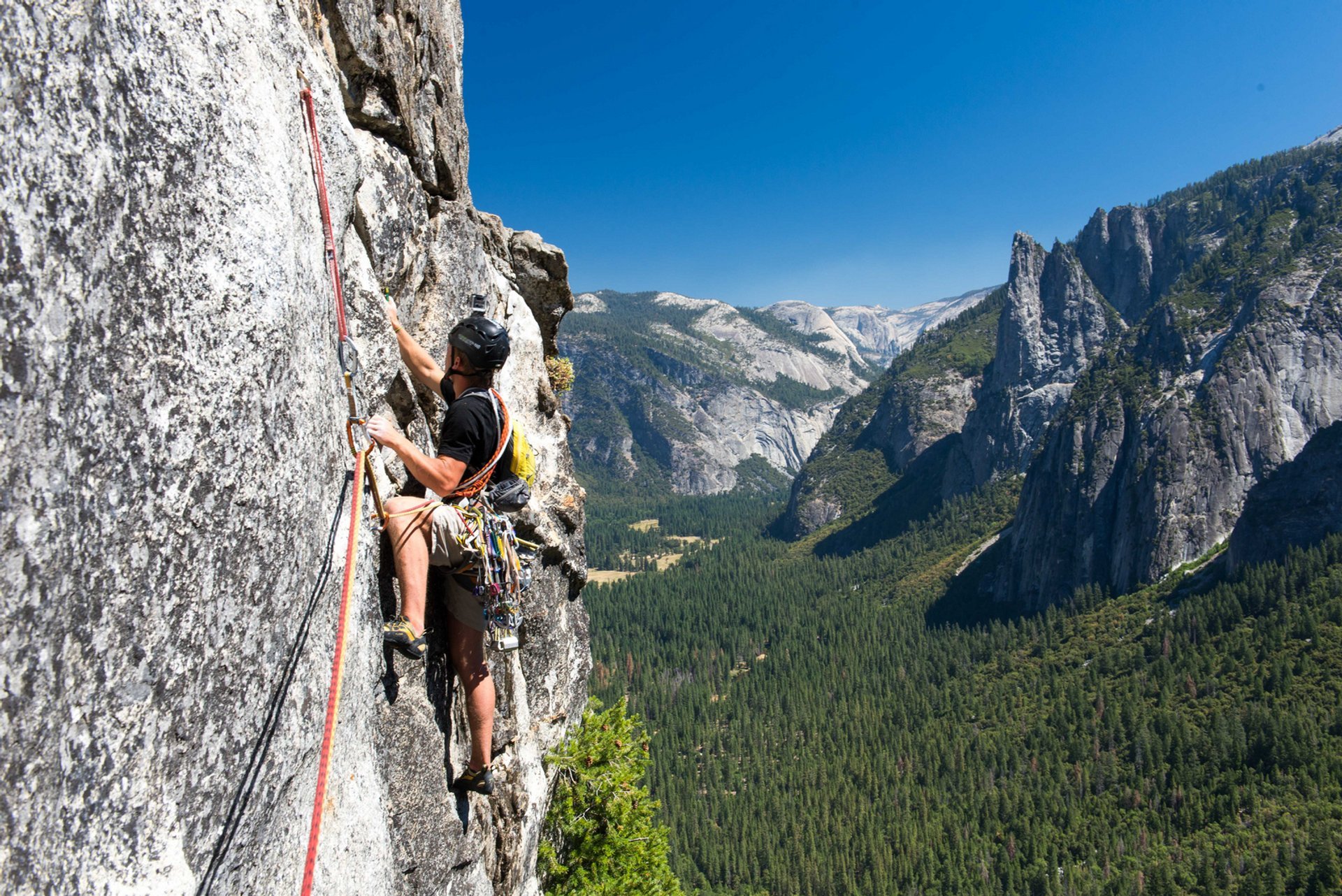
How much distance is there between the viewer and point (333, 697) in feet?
15.3

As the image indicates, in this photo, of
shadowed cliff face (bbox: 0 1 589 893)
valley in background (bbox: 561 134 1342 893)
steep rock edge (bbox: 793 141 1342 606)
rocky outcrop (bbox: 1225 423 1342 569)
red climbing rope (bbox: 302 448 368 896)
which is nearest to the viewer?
shadowed cliff face (bbox: 0 1 589 893)

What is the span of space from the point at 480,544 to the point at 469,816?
3701 millimetres

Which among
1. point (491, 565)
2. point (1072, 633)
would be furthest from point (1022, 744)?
point (491, 565)

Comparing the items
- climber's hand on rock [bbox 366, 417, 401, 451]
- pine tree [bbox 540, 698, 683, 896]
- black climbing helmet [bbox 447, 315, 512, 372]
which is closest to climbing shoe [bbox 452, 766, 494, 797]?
climber's hand on rock [bbox 366, 417, 401, 451]

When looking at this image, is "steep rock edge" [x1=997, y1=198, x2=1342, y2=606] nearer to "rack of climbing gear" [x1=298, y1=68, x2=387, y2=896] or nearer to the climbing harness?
the climbing harness

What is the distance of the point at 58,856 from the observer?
3109mm

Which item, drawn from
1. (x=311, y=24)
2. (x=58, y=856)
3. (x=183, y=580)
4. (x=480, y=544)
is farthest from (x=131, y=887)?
(x=311, y=24)

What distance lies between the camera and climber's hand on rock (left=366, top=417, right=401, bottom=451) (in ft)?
19.4

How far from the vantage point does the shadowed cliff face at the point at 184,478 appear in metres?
3.12

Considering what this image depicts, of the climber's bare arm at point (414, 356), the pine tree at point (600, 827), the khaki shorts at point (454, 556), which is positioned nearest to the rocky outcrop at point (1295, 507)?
the pine tree at point (600, 827)

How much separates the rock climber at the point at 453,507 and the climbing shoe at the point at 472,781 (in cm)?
8

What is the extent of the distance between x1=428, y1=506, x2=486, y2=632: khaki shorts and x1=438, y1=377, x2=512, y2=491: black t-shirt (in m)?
0.45

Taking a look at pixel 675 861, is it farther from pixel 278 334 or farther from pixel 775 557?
pixel 775 557

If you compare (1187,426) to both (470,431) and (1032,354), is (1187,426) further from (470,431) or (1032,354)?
(470,431)
